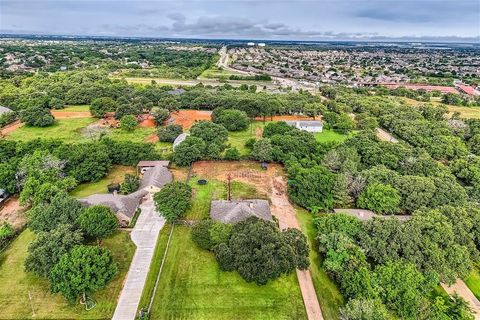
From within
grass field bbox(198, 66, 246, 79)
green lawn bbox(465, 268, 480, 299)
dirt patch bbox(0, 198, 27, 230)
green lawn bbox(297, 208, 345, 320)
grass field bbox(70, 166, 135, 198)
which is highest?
grass field bbox(198, 66, 246, 79)

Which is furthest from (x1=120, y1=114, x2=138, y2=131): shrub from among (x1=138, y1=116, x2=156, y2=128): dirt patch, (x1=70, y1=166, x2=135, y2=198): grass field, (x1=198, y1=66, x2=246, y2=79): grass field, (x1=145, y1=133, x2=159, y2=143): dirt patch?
(x1=198, y1=66, x2=246, y2=79): grass field

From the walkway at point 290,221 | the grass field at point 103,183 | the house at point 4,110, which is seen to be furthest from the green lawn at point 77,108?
the walkway at point 290,221

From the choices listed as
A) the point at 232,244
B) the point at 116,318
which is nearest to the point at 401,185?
the point at 232,244

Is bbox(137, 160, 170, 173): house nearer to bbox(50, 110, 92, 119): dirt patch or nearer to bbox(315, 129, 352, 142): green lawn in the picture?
bbox(315, 129, 352, 142): green lawn

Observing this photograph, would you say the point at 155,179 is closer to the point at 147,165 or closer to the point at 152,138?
the point at 147,165

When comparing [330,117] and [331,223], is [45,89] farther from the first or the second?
[331,223]

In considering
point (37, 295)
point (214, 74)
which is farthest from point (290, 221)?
point (214, 74)

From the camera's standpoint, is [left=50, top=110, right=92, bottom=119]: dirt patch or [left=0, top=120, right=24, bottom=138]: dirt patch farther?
[left=50, top=110, right=92, bottom=119]: dirt patch
